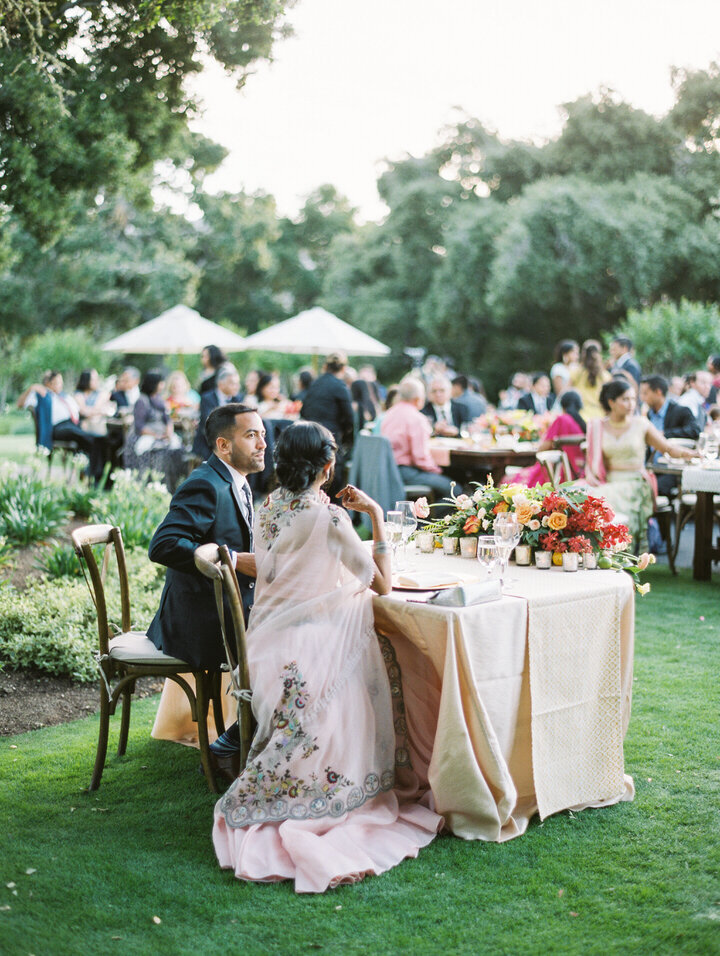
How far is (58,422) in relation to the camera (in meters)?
12.7

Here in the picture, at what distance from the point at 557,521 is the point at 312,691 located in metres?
1.32

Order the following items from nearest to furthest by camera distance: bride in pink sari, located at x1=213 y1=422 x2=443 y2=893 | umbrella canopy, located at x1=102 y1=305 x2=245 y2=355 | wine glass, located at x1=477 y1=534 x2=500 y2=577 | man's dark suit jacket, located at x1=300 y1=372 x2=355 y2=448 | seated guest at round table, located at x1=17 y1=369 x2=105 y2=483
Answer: bride in pink sari, located at x1=213 y1=422 x2=443 y2=893 → wine glass, located at x1=477 y1=534 x2=500 y2=577 → man's dark suit jacket, located at x1=300 y1=372 x2=355 y2=448 → seated guest at round table, located at x1=17 y1=369 x2=105 y2=483 → umbrella canopy, located at x1=102 y1=305 x2=245 y2=355

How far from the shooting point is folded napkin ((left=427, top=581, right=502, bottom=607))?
346cm

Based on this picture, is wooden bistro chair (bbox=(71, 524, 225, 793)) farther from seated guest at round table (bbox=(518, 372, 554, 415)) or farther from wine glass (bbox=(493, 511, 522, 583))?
seated guest at round table (bbox=(518, 372, 554, 415))

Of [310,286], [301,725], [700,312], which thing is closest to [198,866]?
[301,725]

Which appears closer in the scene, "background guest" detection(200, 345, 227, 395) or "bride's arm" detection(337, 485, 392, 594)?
"bride's arm" detection(337, 485, 392, 594)

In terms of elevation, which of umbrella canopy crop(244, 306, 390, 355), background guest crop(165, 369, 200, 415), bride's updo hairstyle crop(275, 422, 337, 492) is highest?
umbrella canopy crop(244, 306, 390, 355)

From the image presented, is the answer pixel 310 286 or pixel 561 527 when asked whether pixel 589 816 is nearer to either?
pixel 561 527

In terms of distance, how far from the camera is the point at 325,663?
3473 mm

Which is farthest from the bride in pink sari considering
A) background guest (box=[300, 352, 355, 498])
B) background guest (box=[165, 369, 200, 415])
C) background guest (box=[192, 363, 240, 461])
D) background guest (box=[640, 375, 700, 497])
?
background guest (box=[165, 369, 200, 415])

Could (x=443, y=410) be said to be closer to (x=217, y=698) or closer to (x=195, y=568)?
(x=217, y=698)

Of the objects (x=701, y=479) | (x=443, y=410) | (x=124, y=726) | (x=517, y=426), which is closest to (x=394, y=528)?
(x=124, y=726)

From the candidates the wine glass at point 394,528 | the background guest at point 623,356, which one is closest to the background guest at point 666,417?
the background guest at point 623,356

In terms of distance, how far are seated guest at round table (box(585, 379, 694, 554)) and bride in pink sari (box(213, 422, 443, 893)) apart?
4.15 m
